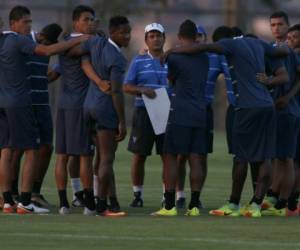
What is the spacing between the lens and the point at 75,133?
667 inches

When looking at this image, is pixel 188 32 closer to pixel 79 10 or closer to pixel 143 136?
pixel 79 10

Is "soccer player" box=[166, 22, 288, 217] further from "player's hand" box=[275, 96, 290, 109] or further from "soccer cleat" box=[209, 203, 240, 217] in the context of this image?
"player's hand" box=[275, 96, 290, 109]

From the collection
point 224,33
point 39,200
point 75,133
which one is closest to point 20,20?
point 75,133

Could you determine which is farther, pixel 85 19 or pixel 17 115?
pixel 17 115

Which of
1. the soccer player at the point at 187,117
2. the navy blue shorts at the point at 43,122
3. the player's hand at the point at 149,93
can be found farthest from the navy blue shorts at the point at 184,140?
the navy blue shorts at the point at 43,122

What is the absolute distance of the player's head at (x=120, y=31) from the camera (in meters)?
16.8

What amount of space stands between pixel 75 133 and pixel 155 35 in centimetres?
182

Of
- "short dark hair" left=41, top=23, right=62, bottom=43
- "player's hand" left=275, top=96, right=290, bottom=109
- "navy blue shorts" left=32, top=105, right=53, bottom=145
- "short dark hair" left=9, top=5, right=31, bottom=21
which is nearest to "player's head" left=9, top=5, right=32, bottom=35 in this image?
"short dark hair" left=9, top=5, right=31, bottom=21

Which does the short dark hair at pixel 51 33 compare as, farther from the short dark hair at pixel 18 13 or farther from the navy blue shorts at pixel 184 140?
the navy blue shorts at pixel 184 140

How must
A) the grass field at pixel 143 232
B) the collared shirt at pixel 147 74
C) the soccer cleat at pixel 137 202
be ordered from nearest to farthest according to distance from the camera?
the grass field at pixel 143 232
the soccer cleat at pixel 137 202
the collared shirt at pixel 147 74

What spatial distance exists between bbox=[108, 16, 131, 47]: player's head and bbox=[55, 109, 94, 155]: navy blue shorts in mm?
869

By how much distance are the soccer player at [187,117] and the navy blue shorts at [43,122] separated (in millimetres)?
1712

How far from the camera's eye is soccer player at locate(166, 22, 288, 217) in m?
16.8

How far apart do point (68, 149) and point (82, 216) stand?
849 millimetres
